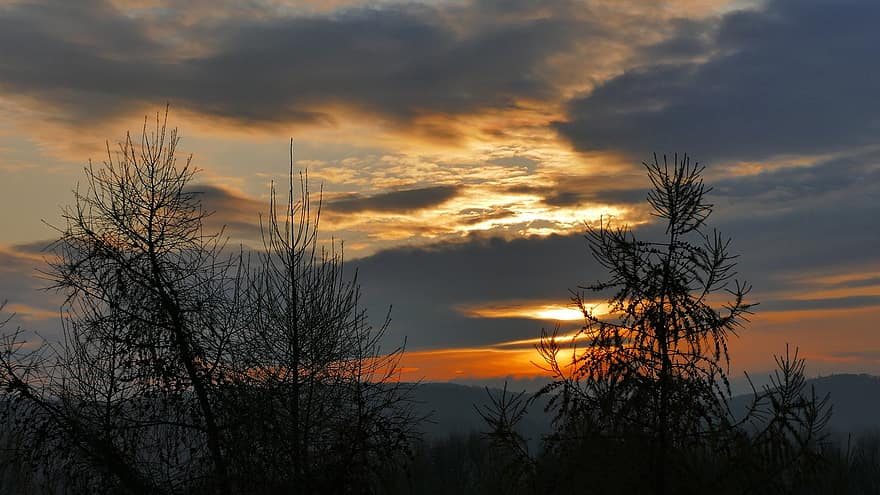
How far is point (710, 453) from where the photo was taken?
10.6 meters

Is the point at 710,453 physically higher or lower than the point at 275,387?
lower

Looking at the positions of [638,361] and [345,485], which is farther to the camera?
[345,485]

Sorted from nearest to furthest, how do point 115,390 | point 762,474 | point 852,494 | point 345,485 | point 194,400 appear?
point 762,474
point 345,485
point 194,400
point 115,390
point 852,494

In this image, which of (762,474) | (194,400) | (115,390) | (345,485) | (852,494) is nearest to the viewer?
(762,474)

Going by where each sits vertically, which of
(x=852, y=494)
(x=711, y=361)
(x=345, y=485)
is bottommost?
(x=852, y=494)

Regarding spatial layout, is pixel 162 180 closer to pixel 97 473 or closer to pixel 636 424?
pixel 97 473

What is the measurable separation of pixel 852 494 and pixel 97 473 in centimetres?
2371

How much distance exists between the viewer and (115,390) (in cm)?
2184

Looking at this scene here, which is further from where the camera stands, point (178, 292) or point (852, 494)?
point (852, 494)

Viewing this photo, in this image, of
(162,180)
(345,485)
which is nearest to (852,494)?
(345,485)

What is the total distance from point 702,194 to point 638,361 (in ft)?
7.13

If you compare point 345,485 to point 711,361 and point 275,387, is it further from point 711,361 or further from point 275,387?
→ point 711,361

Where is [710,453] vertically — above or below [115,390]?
below

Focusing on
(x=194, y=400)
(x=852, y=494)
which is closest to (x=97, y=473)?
(x=194, y=400)
